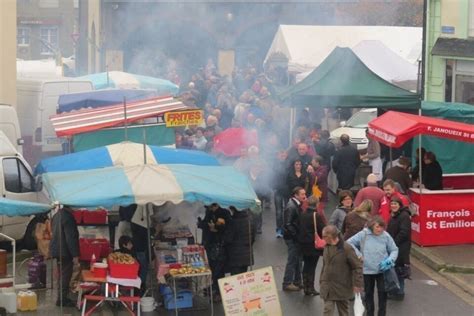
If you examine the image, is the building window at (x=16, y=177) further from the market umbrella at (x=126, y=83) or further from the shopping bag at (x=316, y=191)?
the market umbrella at (x=126, y=83)

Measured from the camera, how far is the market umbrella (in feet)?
82.9

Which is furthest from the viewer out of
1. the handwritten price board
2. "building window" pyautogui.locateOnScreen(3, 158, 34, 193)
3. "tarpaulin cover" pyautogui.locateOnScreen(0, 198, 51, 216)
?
"building window" pyautogui.locateOnScreen(3, 158, 34, 193)

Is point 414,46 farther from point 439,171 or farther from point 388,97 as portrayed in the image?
point 439,171

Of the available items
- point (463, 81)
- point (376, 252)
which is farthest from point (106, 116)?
point (463, 81)

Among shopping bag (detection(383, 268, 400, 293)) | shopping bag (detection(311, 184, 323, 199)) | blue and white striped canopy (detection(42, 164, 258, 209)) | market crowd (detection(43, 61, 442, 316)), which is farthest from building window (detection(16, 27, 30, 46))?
shopping bag (detection(383, 268, 400, 293))

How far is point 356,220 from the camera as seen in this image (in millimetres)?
13273

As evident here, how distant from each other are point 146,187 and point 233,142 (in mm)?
6702

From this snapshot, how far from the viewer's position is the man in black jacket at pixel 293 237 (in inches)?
535

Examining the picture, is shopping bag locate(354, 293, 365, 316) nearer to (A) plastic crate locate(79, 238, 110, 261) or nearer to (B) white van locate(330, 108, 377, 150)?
(A) plastic crate locate(79, 238, 110, 261)

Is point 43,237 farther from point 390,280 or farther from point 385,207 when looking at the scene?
point 390,280

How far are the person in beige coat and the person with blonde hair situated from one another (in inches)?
66.9

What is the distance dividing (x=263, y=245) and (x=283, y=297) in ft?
10.4

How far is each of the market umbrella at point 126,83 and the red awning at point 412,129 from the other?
397 inches

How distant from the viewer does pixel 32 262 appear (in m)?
14.1
